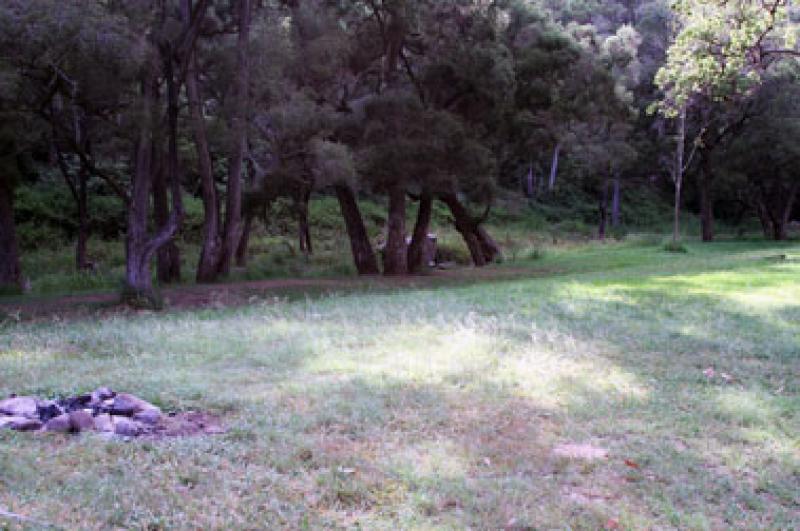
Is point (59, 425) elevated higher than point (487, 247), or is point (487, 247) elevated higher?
point (487, 247)

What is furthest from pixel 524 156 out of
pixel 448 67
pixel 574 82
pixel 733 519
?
pixel 733 519

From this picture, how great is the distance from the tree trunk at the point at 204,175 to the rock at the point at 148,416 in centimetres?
1180

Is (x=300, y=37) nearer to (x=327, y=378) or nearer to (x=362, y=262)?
(x=362, y=262)

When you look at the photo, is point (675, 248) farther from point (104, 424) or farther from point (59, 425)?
point (59, 425)

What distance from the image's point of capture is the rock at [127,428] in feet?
15.0

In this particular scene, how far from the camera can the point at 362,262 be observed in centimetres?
2164

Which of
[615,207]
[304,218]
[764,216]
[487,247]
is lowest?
[487,247]

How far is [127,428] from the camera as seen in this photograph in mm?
4598

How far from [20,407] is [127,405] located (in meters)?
0.69

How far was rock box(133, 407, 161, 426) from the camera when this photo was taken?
4.79 meters

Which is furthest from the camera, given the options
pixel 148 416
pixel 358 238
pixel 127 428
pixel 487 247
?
pixel 487 247

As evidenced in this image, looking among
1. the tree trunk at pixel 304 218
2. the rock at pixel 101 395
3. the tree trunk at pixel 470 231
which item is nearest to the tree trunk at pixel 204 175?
the tree trunk at pixel 304 218

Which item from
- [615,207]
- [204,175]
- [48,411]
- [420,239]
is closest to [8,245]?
[204,175]

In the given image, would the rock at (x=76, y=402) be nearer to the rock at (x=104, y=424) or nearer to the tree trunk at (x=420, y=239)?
the rock at (x=104, y=424)
